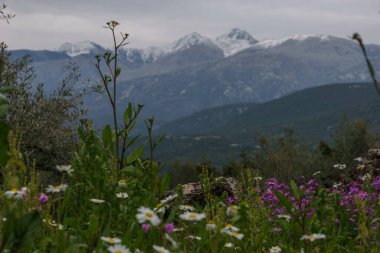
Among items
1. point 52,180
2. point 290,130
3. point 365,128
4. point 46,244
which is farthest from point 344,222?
point 290,130

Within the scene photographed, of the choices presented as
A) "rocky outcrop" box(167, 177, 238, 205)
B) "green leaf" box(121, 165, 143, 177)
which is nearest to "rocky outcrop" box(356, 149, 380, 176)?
"rocky outcrop" box(167, 177, 238, 205)

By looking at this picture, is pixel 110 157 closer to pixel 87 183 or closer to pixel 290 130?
pixel 87 183

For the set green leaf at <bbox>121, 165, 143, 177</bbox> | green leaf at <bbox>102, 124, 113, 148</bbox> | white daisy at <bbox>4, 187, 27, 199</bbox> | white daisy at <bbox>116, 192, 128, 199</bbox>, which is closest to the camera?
white daisy at <bbox>4, 187, 27, 199</bbox>

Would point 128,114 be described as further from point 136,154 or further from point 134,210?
point 134,210

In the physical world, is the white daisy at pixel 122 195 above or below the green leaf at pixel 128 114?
below

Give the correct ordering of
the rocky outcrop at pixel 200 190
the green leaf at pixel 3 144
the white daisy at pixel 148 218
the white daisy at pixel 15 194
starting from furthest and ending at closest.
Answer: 1. the rocky outcrop at pixel 200 190
2. the green leaf at pixel 3 144
3. the white daisy at pixel 15 194
4. the white daisy at pixel 148 218

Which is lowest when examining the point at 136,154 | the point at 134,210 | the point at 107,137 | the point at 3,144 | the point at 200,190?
the point at 200,190

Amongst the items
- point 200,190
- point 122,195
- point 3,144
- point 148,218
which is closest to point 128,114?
point 122,195

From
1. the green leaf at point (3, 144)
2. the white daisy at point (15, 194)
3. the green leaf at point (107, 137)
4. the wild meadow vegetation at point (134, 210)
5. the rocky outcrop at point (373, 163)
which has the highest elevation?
the green leaf at point (3, 144)

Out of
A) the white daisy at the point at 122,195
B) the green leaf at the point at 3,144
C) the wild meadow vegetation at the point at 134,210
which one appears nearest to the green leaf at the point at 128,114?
the wild meadow vegetation at the point at 134,210

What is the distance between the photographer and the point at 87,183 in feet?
18.1

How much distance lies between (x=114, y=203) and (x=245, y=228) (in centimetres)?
132

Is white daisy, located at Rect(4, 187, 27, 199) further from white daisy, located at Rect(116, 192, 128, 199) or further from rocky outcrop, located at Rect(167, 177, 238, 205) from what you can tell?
rocky outcrop, located at Rect(167, 177, 238, 205)

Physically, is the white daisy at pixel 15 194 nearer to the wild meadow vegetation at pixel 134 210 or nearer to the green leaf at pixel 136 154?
the wild meadow vegetation at pixel 134 210
